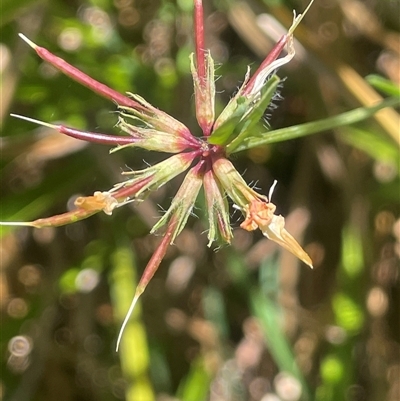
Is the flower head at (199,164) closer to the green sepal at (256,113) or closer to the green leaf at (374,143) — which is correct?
the green sepal at (256,113)

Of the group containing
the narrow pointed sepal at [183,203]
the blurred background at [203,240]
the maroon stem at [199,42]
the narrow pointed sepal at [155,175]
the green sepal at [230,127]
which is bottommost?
the blurred background at [203,240]

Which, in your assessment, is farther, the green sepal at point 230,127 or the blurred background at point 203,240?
the blurred background at point 203,240

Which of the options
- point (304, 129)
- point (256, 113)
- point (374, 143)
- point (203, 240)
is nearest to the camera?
point (256, 113)

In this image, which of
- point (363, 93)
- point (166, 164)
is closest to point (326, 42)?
point (363, 93)

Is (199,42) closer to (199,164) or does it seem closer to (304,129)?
(199,164)

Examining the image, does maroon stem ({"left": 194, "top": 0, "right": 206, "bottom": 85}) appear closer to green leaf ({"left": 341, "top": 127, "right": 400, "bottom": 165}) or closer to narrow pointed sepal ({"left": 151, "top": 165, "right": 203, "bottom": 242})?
narrow pointed sepal ({"left": 151, "top": 165, "right": 203, "bottom": 242})

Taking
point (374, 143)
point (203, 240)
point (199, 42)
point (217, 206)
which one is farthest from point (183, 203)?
point (203, 240)

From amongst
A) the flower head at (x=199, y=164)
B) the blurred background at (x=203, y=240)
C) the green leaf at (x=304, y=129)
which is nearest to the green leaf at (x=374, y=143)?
the blurred background at (x=203, y=240)

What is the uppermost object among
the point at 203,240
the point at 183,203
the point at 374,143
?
the point at 183,203
